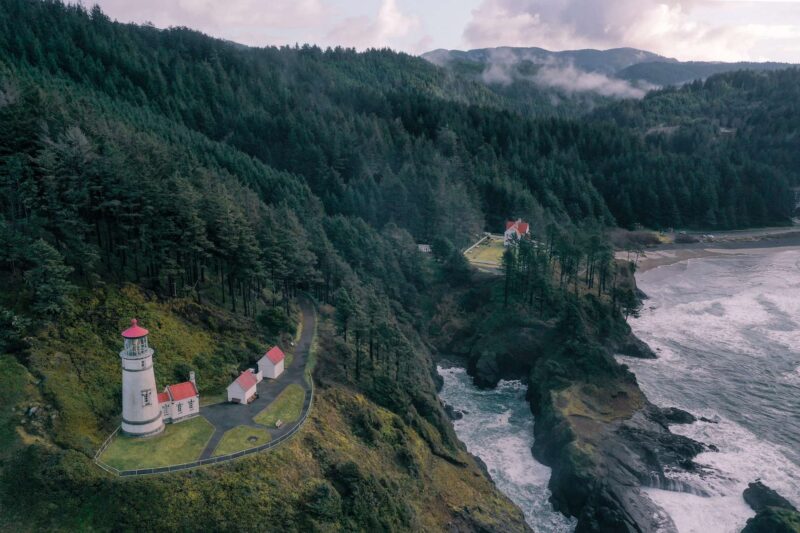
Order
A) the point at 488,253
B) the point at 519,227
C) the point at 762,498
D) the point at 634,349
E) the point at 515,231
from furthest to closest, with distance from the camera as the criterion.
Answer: the point at 519,227, the point at 515,231, the point at 488,253, the point at 634,349, the point at 762,498

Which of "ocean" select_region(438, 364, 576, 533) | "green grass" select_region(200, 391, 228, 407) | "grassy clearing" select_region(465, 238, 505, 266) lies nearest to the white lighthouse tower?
"green grass" select_region(200, 391, 228, 407)

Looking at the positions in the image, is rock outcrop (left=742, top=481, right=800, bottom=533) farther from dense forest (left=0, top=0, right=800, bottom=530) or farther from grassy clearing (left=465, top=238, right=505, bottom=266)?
grassy clearing (left=465, top=238, right=505, bottom=266)

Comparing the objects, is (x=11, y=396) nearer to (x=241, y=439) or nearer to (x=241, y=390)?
(x=241, y=439)

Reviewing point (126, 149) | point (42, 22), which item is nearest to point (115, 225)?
point (126, 149)

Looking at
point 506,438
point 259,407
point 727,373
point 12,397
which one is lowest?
point 506,438

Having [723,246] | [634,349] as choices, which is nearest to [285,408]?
[634,349]

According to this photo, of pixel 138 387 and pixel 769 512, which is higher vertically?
pixel 138 387

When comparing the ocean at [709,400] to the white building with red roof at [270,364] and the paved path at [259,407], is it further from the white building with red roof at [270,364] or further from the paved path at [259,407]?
the white building with red roof at [270,364]
